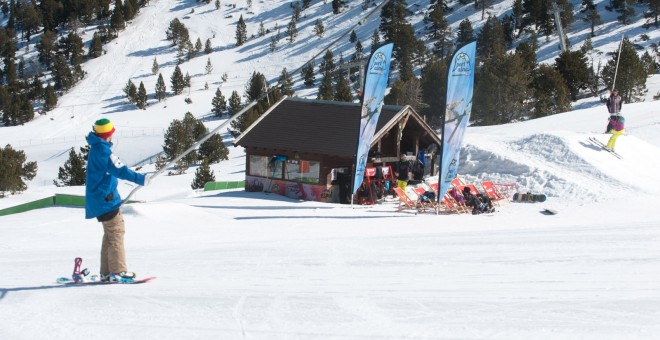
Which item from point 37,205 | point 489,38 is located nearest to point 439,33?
point 489,38

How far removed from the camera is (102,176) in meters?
6.78

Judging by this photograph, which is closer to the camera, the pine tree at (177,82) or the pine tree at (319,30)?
the pine tree at (177,82)

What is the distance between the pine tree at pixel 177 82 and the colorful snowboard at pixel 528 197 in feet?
241

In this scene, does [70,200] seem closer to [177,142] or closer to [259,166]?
[259,166]

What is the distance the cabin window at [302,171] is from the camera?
21.9 meters

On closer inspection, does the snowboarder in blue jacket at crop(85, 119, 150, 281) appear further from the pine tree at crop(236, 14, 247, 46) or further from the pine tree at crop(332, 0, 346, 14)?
the pine tree at crop(332, 0, 346, 14)

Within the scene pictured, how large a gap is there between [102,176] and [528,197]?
15.3m

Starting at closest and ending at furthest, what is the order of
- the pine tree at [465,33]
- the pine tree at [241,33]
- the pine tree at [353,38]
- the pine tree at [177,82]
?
the pine tree at [465,33] < the pine tree at [177,82] < the pine tree at [353,38] < the pine tree at [241,33]

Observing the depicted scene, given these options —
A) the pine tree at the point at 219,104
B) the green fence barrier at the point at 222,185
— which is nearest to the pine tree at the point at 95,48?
the pine tree at the point at 219,104

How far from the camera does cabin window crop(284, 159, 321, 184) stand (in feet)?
71.8

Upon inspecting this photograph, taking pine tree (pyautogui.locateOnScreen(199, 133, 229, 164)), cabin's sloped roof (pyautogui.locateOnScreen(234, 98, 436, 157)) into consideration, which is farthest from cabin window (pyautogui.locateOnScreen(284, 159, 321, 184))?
pine tree (pyautogui.locateOnScreen(199, 133, 229, 164))

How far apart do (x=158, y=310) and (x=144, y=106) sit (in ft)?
274

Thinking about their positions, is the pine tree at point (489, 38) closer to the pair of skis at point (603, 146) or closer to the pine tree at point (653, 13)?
the pine tree at point (653, 13)

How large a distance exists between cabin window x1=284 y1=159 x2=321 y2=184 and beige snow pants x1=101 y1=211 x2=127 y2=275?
48.9 feet
